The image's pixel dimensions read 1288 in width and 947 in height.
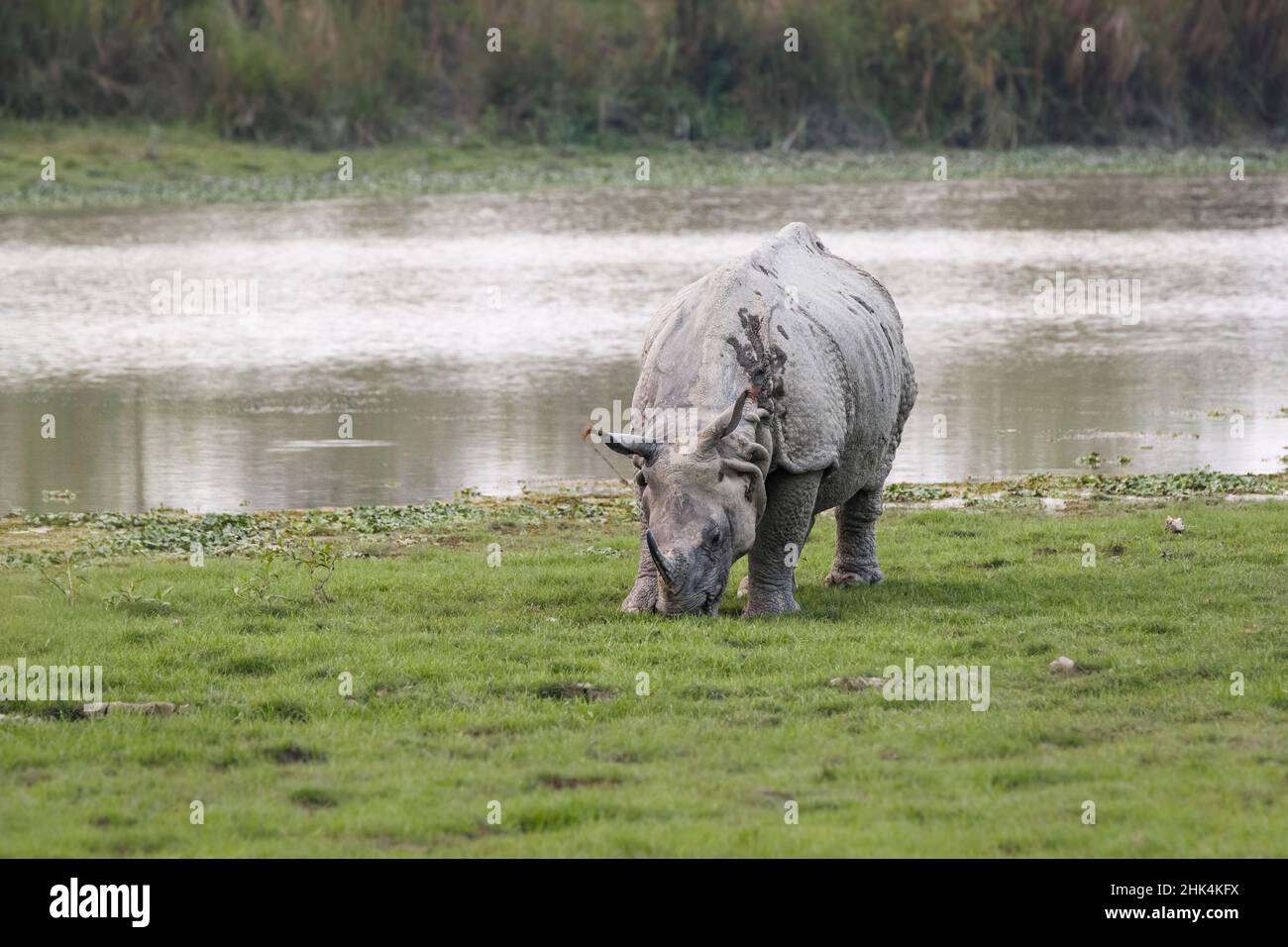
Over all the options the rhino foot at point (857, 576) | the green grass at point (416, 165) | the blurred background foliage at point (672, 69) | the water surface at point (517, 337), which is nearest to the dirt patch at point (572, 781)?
the rhino foot at point (857, 576)

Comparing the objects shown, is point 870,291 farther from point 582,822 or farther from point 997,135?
point 997,135

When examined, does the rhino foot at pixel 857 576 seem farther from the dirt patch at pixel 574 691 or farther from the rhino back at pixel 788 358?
the dirt patch at pixel 574 691

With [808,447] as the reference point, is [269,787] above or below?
below

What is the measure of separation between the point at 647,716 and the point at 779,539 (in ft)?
9.12

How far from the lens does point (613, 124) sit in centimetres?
6288

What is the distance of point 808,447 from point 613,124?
168ft

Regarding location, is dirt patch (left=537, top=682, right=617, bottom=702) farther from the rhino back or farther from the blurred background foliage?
the blurred background foliage

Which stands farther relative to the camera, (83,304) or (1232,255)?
(1232,255)

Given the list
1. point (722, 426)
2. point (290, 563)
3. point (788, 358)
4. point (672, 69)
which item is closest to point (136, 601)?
point (290, 563)

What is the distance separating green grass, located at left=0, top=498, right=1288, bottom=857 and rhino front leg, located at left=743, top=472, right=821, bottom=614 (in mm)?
269

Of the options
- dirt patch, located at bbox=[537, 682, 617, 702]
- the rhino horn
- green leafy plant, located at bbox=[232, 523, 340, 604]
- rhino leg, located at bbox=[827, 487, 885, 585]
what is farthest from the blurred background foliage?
dirt patch, located at bbox=[537, 682, 617, 702]

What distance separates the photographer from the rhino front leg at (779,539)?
1291 cm

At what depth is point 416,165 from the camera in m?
56.8
